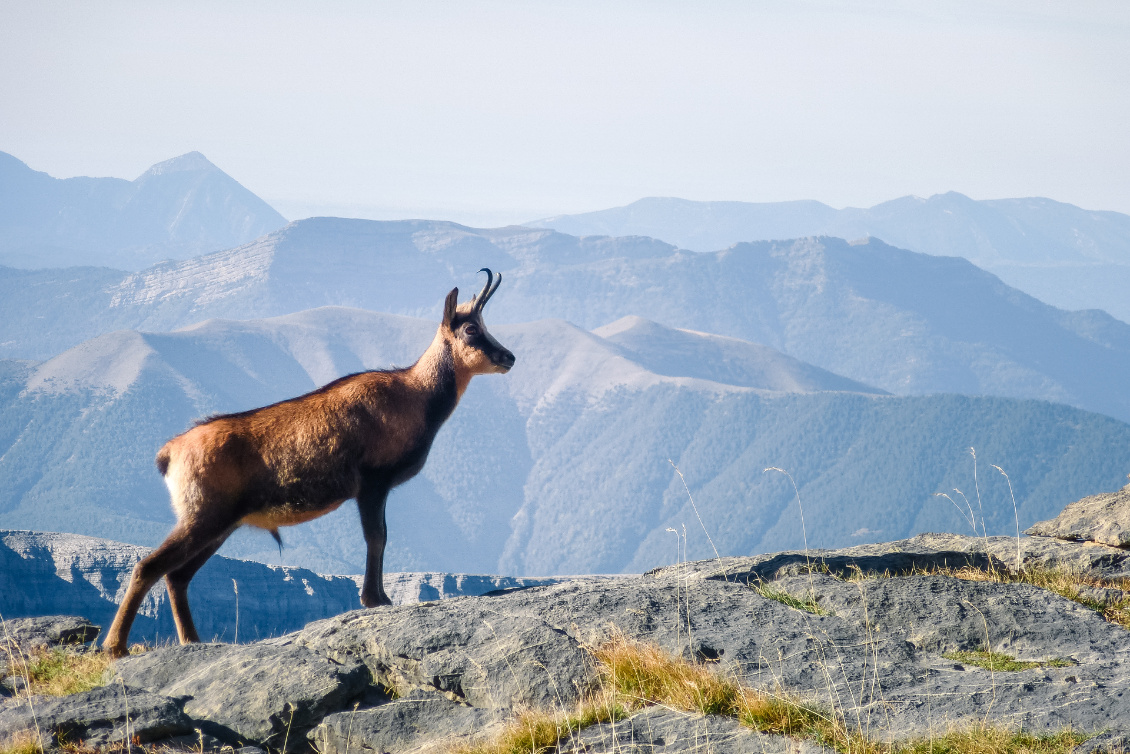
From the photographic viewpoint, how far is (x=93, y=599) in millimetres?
107062

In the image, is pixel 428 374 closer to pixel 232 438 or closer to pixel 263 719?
pixel 232 438

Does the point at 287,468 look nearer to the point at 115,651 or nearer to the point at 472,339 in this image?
the point at 115,651

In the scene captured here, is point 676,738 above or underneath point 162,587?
above

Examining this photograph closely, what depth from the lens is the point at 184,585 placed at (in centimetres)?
992

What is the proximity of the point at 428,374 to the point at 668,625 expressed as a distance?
430 centimetres

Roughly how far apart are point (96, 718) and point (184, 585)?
350cm

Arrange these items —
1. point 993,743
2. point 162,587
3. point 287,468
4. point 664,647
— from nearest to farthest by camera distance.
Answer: point 993,743 < point 664,647 < point 287,468 < point 162,587

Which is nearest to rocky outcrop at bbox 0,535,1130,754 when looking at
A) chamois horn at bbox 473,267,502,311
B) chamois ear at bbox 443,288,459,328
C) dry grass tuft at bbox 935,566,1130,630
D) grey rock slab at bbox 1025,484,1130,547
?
dry grass tuft at bbox 935,566,1130,630

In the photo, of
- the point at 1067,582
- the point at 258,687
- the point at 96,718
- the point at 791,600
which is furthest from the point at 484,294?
the point at 1067,582

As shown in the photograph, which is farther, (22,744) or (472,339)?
(472,339)

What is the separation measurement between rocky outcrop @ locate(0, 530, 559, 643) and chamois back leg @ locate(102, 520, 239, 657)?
293 feet

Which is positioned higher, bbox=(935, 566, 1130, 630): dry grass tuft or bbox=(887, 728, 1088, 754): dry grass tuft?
bbox=(887, 728, 1088, 754): dry grass tuft

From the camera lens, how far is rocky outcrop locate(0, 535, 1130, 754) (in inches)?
240

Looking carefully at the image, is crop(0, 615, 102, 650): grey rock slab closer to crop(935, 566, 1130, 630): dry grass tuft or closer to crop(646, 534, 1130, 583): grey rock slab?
crop(646, 534, 1130, 583): grey rock slab
